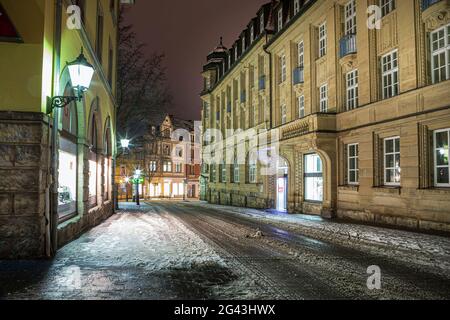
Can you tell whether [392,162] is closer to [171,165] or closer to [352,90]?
[352,90]

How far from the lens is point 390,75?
16.2 m

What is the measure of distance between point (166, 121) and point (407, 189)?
53399mm

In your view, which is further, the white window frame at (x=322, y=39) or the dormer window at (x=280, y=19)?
the dormer window at (x=280, y=19)

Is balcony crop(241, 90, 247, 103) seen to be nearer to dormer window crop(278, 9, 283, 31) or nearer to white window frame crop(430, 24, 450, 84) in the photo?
dormer window crop(278, 9, 283, 31)

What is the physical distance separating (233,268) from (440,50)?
37.8 feet

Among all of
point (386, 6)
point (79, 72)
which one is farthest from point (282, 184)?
point (79, 72)

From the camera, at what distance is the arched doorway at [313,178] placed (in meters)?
21.4

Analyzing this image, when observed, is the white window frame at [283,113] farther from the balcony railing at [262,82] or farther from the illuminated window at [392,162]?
the illuminated window at [392,162]

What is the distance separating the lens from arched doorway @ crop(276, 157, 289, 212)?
82.1 feet

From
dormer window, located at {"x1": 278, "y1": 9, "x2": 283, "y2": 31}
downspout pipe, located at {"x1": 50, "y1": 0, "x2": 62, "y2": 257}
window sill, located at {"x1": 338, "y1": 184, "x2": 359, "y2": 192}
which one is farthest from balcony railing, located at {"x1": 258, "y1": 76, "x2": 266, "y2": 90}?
downspout pipe, located at {"x1": 50, "y1": 0, "x2": 62, "y2": 257}

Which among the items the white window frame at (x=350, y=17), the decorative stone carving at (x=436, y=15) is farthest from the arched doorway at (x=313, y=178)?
the decorative stone carving at (x=436, y=15)

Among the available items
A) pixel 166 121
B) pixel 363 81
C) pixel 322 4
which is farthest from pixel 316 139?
pixel 166 121

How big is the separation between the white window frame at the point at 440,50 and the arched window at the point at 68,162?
12.4 m

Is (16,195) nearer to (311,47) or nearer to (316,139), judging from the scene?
(316,139)
